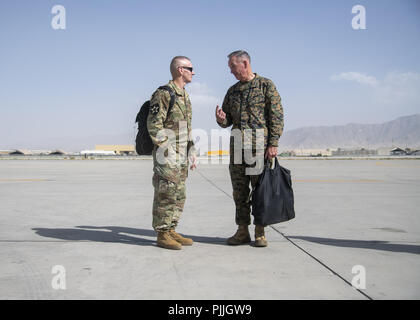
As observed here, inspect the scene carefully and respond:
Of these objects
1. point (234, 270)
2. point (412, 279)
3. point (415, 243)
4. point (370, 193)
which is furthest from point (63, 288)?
point (370, 193)

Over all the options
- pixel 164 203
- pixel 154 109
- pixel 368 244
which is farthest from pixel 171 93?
pixel 368 244

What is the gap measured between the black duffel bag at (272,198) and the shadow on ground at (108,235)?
2.02ft

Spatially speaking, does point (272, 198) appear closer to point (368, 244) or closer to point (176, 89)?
point (368, 244)

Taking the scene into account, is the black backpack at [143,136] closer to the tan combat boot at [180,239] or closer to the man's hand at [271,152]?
the tan combat boot at [180,239]

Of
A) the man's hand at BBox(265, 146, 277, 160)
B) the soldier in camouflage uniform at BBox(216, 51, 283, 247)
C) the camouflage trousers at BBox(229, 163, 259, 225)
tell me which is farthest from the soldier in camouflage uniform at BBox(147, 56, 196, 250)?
the man's hand at BBox(265, 146, 277, 160)

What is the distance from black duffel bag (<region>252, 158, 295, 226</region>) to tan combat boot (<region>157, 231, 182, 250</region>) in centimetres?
83

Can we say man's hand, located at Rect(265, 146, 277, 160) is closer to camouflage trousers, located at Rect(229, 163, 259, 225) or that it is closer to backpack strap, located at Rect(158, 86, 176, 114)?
camouflage trousers, located at Rect(229, 163, 259, 225)

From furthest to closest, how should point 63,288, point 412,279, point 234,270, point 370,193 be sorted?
point 370,193
point 234,270
point 412,279
point 63,288

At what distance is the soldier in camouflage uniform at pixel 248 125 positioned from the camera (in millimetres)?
4043

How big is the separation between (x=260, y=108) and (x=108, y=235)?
2268 millimetres

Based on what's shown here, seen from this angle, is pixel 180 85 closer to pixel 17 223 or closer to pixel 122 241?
pixel 122 241

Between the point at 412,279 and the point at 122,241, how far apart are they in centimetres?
280

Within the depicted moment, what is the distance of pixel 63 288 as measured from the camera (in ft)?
8.77

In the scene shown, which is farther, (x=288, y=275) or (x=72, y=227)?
(x=72, y=227)
